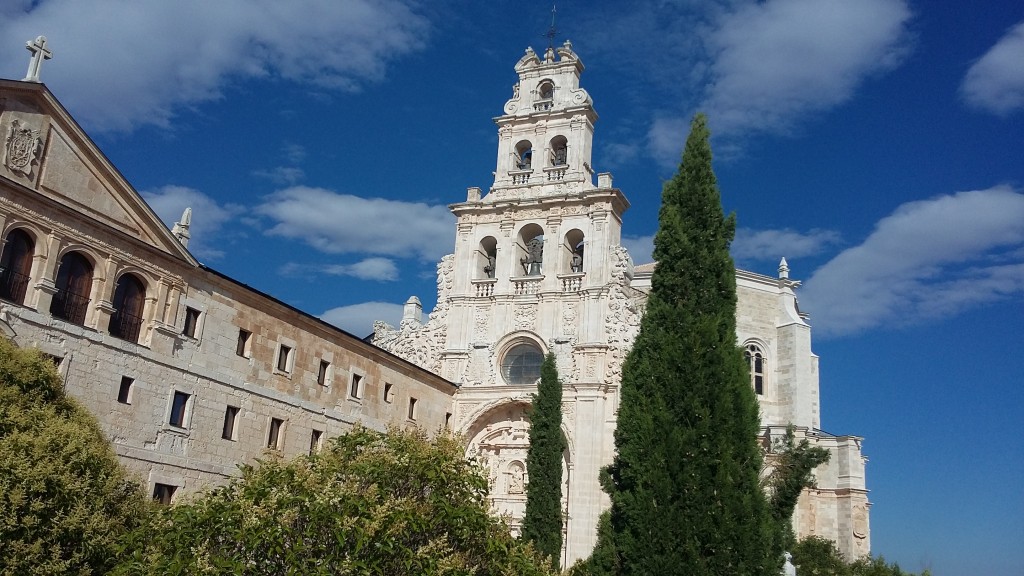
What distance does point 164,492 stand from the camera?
66.0 feet

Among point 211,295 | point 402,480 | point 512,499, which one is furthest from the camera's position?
point 512,499

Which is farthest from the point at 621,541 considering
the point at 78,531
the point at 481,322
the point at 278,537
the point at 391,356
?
the point at 481,322

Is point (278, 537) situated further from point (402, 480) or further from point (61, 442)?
point (61, 442)

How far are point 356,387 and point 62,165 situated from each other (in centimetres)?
1084

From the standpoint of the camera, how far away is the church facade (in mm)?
29594

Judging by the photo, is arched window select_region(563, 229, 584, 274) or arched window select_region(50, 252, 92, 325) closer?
arched window select_region(50, 252, 92, 325)

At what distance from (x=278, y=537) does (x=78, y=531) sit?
14.6 ft

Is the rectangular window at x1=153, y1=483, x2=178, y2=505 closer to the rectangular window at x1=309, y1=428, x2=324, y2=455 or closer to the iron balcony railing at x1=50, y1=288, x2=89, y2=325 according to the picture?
the iron balcony railing at x1=50, y1=288, x2=89, y2=325

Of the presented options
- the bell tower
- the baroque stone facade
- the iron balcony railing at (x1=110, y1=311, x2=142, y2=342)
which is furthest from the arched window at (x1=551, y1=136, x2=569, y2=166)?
the iron balcony railing at (x1=110, y1=311, x2=142, y2=342)

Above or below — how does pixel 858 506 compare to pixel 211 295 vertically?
below

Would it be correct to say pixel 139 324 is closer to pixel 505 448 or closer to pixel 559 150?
pixel 505 448

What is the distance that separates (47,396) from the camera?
51.8ft

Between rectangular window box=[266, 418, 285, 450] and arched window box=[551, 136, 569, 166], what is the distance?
49.4 feet

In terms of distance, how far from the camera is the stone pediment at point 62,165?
17688 mm
